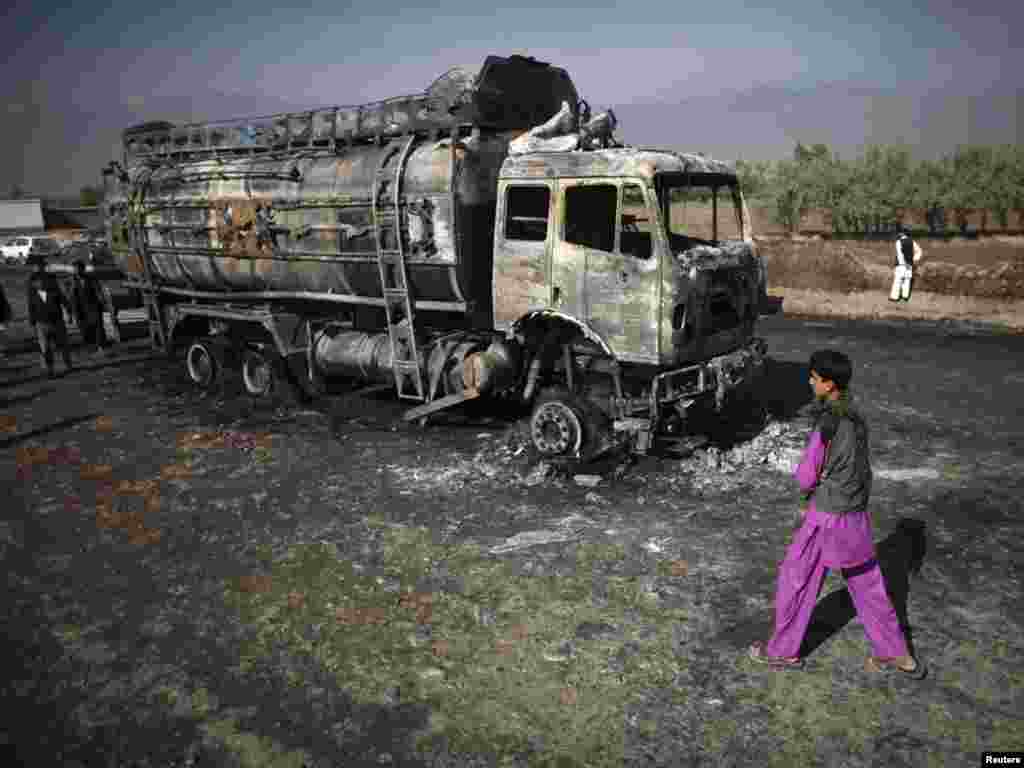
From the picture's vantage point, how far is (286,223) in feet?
33.1

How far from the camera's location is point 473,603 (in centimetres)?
526

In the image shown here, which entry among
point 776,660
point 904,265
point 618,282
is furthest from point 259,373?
point 904,265

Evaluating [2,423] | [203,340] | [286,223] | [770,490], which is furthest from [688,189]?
[2,423]

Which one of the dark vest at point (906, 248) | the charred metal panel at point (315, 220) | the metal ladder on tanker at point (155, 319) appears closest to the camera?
the charred metal panel at point (315, 220)

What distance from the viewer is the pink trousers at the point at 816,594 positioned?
4.12m

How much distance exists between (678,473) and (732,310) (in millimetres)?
2027

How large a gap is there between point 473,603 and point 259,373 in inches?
296

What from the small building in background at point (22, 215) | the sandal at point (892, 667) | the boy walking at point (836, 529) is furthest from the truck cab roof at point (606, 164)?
the small building in background at point (22, 215)

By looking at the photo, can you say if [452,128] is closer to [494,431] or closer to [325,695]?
[494,431]

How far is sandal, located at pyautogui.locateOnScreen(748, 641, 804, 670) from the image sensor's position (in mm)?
4375

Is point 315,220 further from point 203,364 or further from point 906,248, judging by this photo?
point 906,248

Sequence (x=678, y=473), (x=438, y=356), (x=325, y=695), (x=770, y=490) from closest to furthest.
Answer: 1. (x=325, y=695)
2. (x=770, y=490)
3. (x=678, y=473)
4. (x=438, y=356)

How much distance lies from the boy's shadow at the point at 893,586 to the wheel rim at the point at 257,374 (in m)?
8.89

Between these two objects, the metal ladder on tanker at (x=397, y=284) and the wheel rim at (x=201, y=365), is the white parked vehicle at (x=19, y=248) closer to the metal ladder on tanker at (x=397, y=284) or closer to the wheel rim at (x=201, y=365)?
the wheel rim at (x=201, y=365)
